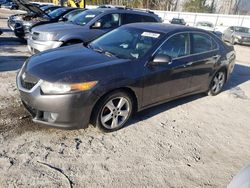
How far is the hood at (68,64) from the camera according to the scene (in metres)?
3.67

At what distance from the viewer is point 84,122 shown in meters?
3.78

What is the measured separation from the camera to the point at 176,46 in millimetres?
4863

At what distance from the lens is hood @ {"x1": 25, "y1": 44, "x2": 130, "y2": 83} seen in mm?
3670

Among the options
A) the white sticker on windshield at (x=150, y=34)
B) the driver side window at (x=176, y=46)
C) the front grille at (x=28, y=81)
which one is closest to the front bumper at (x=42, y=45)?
the white sticker on windshield at (x=150, y=34)

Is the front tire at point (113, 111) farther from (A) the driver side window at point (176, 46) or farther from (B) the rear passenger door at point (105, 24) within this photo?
(B) the rear passenger door at point (105, 24)

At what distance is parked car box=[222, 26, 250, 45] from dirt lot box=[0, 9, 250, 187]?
1699cm

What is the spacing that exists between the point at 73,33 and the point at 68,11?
481 cm

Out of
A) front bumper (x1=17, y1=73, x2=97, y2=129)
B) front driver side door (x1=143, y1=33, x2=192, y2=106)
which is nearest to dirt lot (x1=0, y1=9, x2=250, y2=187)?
front bumper (x1=17, y1=73, x2=97, y2=129)

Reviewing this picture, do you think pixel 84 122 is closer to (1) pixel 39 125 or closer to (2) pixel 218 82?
(1) pixel 39 125

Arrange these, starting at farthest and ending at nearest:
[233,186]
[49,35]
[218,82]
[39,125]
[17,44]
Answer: [17,44]
[49,35]
[218,82]
[39,125]
[233,186]

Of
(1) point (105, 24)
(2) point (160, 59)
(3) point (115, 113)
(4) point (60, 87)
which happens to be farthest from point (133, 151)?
(1) point (105, 24)

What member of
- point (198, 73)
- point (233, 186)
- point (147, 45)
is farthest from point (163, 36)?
point (233, 186)

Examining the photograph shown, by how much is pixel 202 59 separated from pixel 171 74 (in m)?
1.05

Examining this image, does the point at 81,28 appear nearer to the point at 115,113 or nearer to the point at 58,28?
the point at 58,28
